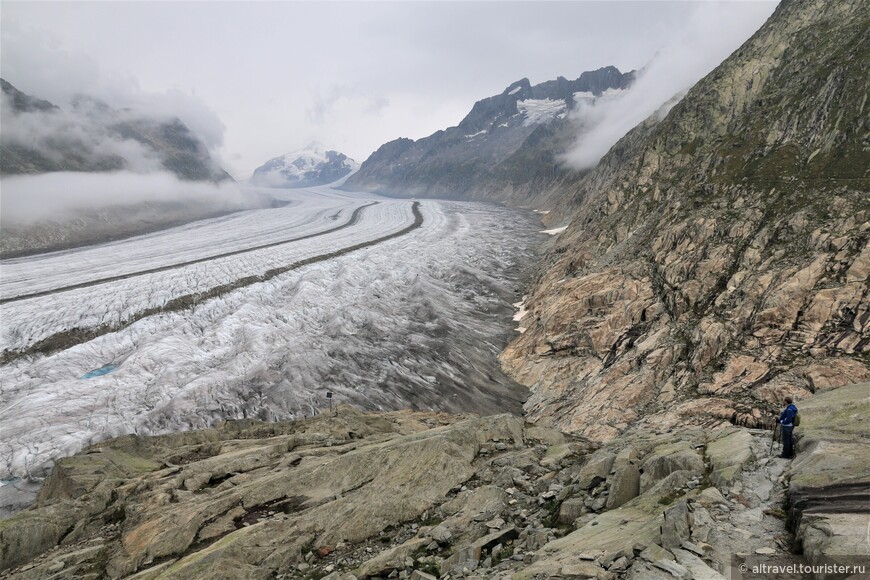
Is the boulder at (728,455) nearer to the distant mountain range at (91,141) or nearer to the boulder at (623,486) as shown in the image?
the boulder at (623,486)

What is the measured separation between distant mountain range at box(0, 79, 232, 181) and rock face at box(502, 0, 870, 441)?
367 feet

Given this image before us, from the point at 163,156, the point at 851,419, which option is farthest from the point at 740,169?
the point at 163,156

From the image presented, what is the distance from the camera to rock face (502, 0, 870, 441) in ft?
68.2

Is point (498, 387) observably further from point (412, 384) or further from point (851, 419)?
point (851, 419)

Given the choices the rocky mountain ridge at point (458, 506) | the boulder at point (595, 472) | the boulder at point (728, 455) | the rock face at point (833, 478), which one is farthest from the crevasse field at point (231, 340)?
the rock face at point (833, 478)

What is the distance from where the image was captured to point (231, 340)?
109ft

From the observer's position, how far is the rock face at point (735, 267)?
20.8 m

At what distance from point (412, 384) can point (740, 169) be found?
97.9 feet

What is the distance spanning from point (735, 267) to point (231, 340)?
115ft

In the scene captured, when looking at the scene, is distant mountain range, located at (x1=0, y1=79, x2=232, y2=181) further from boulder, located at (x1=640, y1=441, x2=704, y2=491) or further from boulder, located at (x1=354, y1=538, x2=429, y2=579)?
boulder, located at (x1=640, y1=441, x2=704, y2=491)

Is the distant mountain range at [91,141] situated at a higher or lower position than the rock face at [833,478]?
higher

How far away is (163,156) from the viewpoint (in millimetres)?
144625

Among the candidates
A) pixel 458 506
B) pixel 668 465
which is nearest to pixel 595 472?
pixel 668 465

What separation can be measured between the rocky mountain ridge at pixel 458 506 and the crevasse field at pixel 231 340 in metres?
9.13
